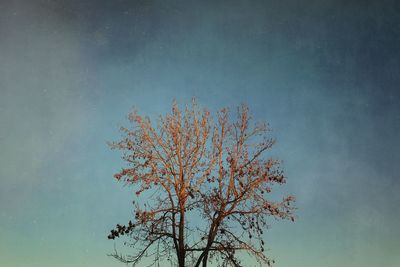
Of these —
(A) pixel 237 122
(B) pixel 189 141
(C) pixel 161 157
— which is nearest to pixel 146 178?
(C) pixel 161 157

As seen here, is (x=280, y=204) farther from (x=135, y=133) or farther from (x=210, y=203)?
(x=135, y=133)

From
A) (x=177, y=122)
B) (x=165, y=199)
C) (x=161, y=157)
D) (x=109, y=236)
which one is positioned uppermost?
(x=177, y=122)

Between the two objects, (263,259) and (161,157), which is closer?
(263,259)

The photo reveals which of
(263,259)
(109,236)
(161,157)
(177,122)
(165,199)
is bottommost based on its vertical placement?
(263,259)

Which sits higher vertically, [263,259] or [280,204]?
[280,204]

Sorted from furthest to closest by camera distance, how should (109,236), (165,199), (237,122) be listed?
(237,122), (165,199), (109,236)

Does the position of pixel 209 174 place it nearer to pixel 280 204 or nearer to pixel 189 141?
pixel 189 141

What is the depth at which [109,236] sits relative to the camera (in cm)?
1694

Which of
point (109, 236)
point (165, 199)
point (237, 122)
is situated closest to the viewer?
point (109, 236)

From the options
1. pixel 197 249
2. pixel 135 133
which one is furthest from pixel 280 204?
pixel 135 133

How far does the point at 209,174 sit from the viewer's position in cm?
1864

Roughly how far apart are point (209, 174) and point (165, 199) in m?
2.16

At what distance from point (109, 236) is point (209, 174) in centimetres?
484

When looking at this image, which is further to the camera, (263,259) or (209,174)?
(209,174)
